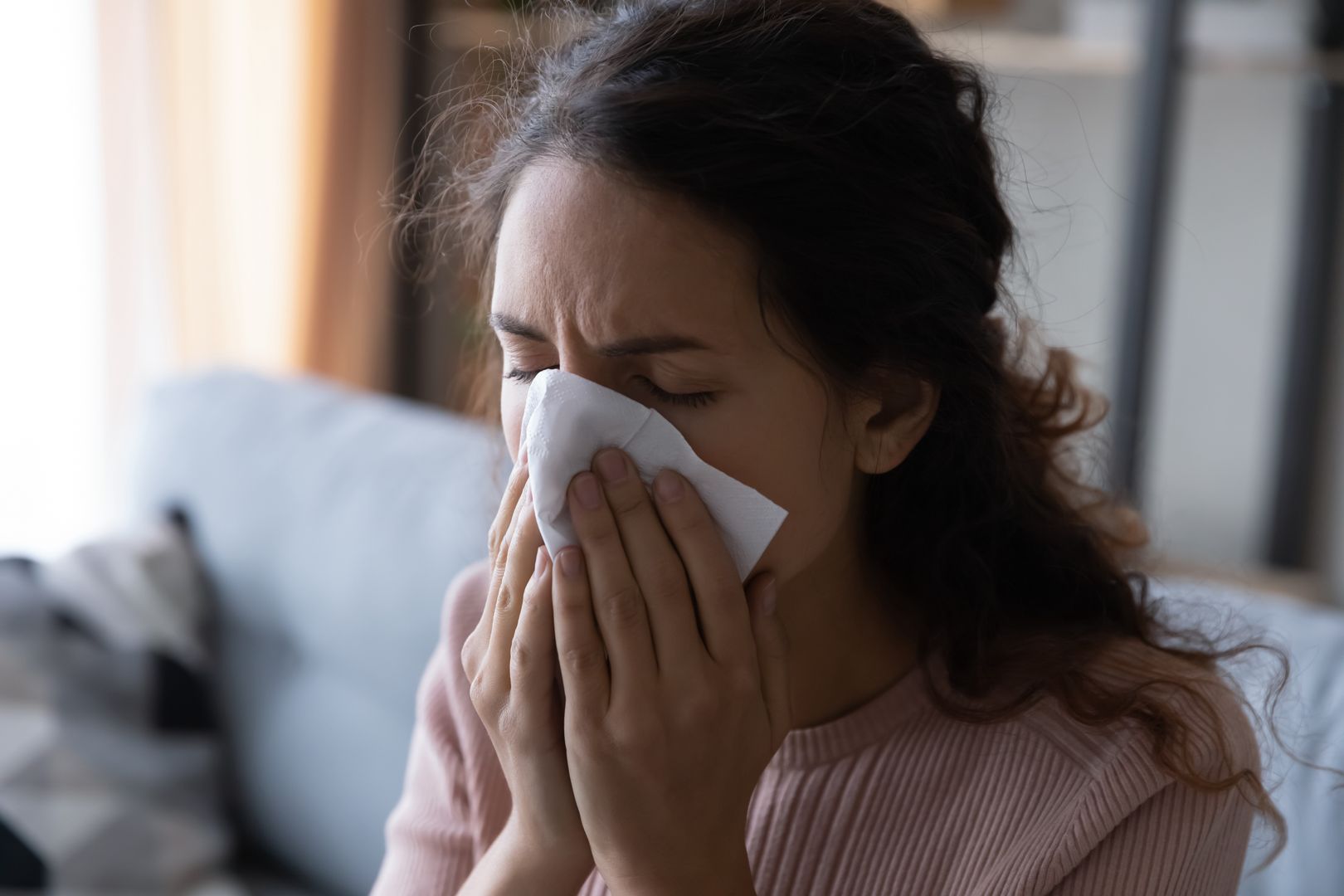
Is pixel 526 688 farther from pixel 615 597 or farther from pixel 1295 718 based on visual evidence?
pixel 1295 718

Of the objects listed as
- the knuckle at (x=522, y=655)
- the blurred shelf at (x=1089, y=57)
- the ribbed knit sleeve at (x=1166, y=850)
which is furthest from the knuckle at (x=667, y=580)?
the blurred shelf at (x=1089, y=57)

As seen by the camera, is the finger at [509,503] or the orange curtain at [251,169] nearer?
the finger at [509,503]

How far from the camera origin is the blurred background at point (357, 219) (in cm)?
245

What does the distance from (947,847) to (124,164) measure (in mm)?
2249

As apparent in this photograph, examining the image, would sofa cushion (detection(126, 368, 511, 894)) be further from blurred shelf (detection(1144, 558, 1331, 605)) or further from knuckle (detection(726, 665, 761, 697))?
blurred shelf (detection(1144, 558, 1331, 605))

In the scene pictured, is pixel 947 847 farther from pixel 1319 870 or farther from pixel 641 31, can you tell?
pixel 641 31

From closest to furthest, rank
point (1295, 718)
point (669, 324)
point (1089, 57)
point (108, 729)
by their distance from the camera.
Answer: point (669, 324) < point (1295, 718) < point (108, 729) < point (1089, 57)

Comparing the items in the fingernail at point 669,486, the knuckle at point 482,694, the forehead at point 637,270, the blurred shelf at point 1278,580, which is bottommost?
the blurred shelf at point 1278,580

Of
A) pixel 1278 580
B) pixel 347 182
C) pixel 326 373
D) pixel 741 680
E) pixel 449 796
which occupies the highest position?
pixel 347 182

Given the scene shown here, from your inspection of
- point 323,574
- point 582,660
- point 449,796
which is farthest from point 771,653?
point 323,574

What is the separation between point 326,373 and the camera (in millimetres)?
3027

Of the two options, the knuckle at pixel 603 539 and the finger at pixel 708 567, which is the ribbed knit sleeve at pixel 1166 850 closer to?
the finger at pixel 708 567

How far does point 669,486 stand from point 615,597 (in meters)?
0.08

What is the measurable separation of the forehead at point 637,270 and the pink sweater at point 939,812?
0.38 m
